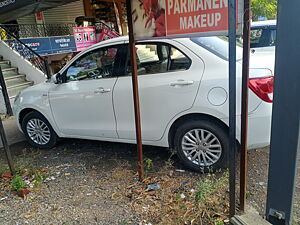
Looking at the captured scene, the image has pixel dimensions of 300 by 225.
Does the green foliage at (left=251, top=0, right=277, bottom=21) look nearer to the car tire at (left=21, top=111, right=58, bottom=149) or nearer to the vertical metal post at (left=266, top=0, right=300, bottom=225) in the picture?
the car tire at (left=21, top=111, right=58, bottom=149)

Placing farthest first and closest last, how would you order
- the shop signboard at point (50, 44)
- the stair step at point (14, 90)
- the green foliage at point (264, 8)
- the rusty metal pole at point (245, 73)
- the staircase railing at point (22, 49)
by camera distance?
the green foliage at point (264, 8) → the shop signboard at point (50, 44) → the staircase railing at point (22, 49) → the stair step at point (14, 90) → the rusty metal pole at point (245, 73)

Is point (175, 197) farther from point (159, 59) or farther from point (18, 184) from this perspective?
point (18, 184)

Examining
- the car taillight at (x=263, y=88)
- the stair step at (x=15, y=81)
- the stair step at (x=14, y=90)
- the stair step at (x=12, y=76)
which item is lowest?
the stair step at (x=14, y=90)

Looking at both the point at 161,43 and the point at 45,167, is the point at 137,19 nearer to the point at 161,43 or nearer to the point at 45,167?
the point at 161,43

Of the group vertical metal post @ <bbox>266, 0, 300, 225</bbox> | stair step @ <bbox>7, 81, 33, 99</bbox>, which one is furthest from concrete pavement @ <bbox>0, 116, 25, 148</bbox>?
vertical metal post @ <bbox>266, 0, 300, 225</bbox>

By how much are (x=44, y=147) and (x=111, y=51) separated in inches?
82.4

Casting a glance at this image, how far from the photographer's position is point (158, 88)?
329 centimetres

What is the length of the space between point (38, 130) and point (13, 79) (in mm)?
4628

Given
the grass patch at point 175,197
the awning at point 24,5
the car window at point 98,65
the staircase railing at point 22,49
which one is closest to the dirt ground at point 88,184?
the grass patch at point 175,197

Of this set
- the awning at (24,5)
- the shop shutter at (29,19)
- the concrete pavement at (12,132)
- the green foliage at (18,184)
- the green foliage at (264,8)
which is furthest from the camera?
the green foliage at (264,8)

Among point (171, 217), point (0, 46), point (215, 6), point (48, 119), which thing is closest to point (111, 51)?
point (48, 119)

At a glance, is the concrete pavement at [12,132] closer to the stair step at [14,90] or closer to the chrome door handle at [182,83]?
the stair step at [14,90]

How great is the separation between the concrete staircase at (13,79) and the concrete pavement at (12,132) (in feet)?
4.70

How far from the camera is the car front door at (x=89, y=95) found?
3680mm
